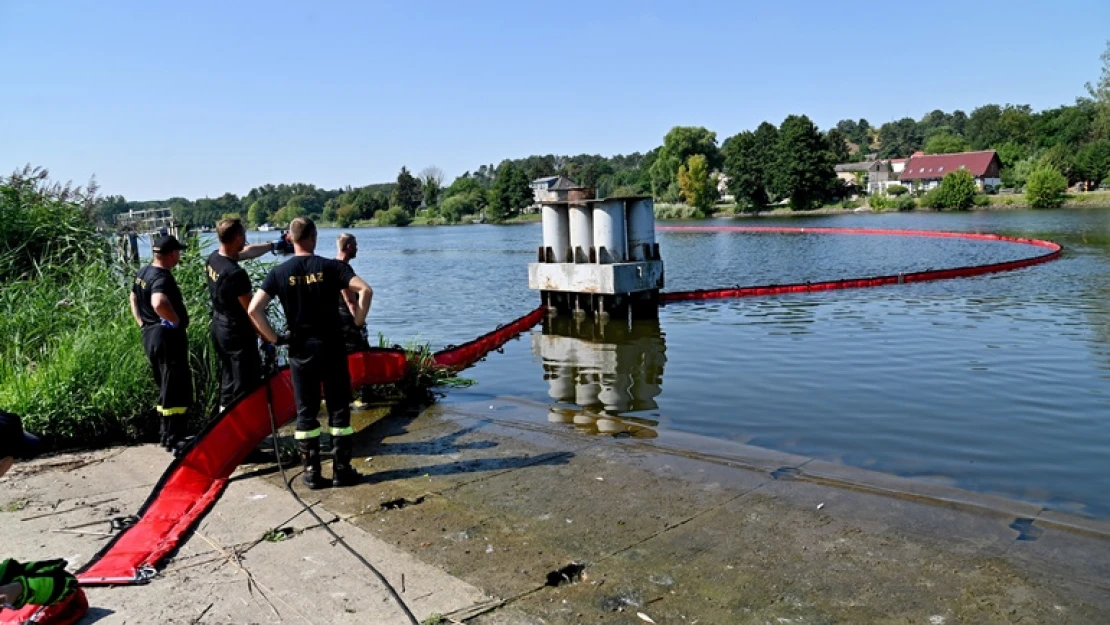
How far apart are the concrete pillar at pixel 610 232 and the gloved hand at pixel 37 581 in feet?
43.8

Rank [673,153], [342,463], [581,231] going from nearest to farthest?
[342,463]
[581,231]
[673,153]

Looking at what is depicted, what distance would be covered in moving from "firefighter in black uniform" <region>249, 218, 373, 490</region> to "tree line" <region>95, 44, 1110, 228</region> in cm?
3968

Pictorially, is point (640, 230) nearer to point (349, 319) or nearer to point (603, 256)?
point (603, 256)

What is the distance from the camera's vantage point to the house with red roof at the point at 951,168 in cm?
9962

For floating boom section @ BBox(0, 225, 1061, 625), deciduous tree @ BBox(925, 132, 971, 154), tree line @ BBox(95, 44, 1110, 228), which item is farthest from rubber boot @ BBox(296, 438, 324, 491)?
deciduous tree @ BBox(925, 132, 971, 154)

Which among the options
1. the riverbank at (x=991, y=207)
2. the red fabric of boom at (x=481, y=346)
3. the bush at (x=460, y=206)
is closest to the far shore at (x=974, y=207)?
the riverbank at (x=991, y=207)

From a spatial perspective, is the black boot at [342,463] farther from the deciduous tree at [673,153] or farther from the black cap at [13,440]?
the deciduous tree at [673,153]

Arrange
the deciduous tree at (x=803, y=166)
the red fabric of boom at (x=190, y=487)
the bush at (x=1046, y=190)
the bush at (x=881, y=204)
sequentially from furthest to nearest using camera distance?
the deciduous tree at (x=803, y=166) → the bush at (x=881, y=204) → the bush at (x=1046, y=190) → the red fabric of boom at (x=190, y=487)

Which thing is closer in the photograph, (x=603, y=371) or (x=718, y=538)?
(x=718, y=538)

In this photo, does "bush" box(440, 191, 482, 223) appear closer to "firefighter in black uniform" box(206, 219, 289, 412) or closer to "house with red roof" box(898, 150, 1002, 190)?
"house with red roof" box(898, 150, 1002, 190)

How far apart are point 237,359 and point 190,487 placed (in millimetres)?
1246

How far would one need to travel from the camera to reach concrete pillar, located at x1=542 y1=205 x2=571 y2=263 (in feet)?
57.8

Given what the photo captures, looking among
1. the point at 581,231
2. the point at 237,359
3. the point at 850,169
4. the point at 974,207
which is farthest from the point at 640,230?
the point at 850,169

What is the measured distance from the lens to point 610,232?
16484 mm
